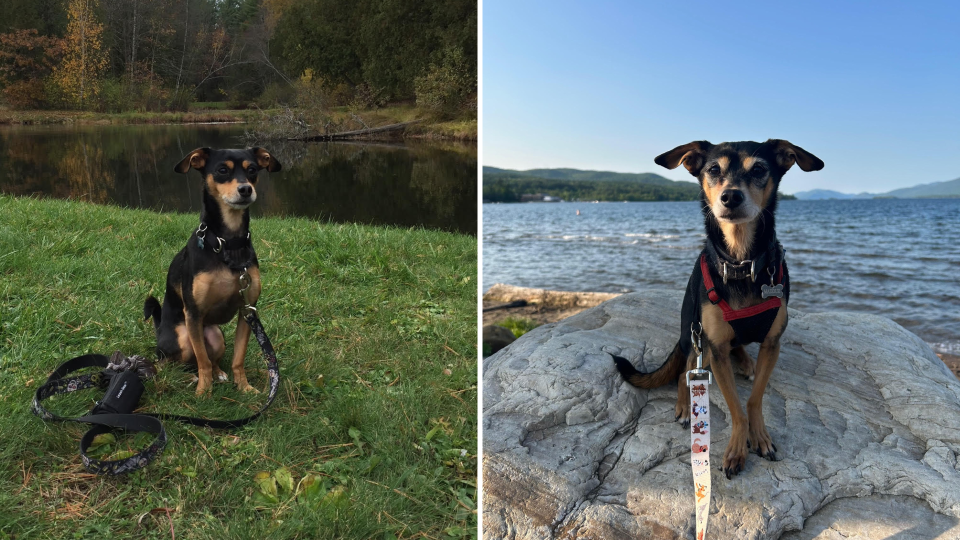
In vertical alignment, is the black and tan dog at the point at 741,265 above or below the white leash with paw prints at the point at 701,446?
above

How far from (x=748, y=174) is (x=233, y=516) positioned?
5.62 feet

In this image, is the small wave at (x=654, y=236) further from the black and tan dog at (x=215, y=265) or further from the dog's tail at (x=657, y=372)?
the black and tan dog at (x=215, y=265)

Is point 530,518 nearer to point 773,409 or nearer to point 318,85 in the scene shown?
point 773,409

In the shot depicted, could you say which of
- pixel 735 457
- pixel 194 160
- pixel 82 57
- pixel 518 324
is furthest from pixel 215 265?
pixel 82 57

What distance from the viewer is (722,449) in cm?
184

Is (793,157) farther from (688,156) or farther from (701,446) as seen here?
(701,446)

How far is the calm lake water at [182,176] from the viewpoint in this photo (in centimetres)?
533

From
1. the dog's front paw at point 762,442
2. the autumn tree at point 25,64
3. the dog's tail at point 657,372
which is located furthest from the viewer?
the autumn tree at point 25,64

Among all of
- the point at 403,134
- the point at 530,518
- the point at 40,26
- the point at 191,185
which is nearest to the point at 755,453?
the point at 530,518

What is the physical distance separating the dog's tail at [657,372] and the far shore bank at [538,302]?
125 inches

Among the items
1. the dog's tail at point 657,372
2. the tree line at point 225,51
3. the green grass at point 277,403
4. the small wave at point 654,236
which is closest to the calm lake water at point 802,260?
the small wave at point 654,236

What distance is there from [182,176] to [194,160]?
3.91m

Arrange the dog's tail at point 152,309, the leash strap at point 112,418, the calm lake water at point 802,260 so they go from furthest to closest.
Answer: the calm lake water at point 802,260 < the dog's tail at point 152,309 < the leash strap at point 112,418

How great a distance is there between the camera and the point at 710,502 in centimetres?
164
